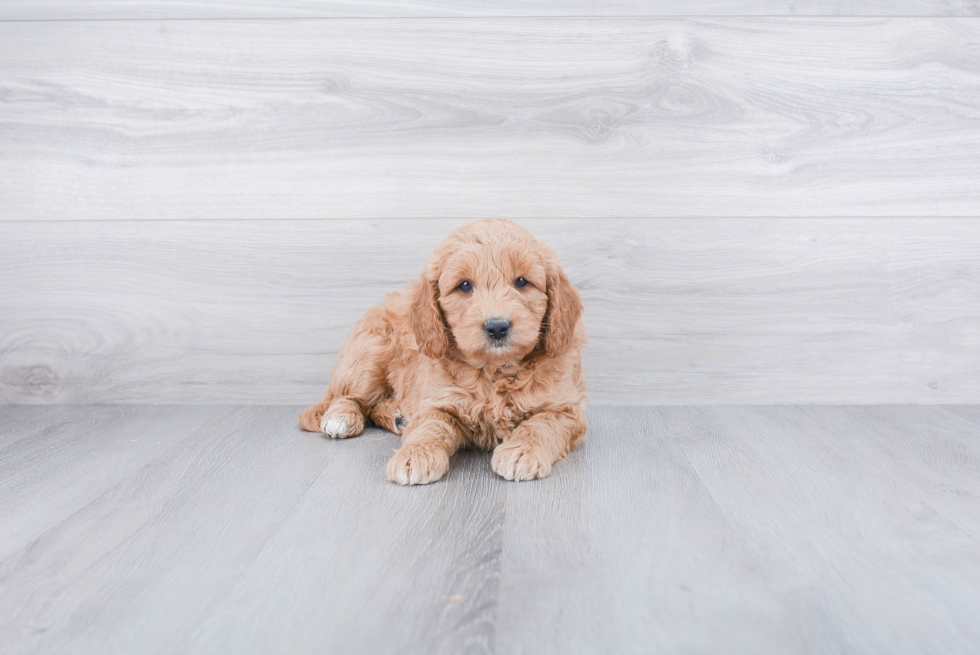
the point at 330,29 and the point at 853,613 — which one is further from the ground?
the point at 330,29

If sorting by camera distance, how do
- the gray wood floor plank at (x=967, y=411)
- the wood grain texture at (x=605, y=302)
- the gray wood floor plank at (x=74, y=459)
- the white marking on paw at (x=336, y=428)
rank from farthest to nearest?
the wood grain texture at (x=605, y=302)
the gray wood floor plank at (x=967, y=411)
the white marking on paw at (x=336, y=428)
the gray wood floor plank at (x=74, y=459)

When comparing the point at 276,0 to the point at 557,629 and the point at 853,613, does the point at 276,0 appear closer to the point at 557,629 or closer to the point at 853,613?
the point at 557,629

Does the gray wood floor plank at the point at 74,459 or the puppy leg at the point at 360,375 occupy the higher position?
the puppy leg at the point at 360,375

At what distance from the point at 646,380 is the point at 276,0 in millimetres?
1762

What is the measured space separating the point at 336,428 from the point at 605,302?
97 centimetres

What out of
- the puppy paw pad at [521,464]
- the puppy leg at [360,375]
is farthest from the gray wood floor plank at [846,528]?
the puppy leg at [360,375]

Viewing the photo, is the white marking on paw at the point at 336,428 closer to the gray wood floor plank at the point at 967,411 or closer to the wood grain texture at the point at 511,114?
the wood grain texture at the point at 511,114

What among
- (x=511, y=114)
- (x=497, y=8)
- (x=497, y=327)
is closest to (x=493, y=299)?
(x=497, y=327)

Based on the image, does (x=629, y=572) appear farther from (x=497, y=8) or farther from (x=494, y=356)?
(x=497, y=8)

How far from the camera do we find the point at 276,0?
233cm

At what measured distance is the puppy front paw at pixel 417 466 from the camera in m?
1.61

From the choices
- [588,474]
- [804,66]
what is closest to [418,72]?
[804,66]

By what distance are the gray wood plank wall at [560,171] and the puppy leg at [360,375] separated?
0.85ft

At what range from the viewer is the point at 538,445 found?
1.68 meters
